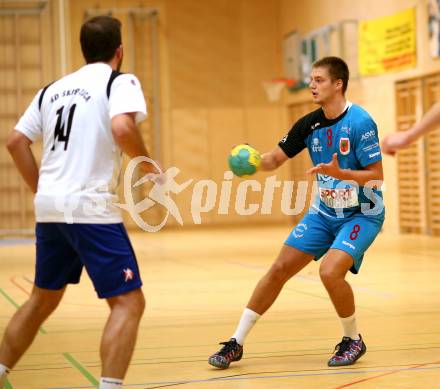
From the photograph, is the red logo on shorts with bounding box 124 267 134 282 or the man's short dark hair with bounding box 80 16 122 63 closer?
the red logo on shorts with bounding box 124 267 134 282

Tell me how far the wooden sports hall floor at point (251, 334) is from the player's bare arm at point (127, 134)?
177 cm

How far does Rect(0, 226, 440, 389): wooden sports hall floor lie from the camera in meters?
5.66

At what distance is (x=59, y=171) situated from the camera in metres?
4.46

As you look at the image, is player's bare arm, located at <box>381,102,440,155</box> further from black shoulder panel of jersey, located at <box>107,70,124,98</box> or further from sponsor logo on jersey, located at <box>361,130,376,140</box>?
sponsor logo on jersey, located at <box>361,130,376,140</box>

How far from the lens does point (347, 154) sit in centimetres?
601

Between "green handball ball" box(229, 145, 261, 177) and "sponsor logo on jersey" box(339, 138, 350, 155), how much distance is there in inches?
22.9

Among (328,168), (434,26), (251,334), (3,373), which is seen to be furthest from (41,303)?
(434,26)

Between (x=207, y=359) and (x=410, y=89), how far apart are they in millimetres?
13099

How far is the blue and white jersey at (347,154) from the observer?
5.93 metres

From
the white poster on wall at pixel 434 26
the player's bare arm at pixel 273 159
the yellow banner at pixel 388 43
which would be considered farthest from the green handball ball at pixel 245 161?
the yellow banner at pixel 388 43

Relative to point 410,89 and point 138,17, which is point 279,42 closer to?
point 138,17

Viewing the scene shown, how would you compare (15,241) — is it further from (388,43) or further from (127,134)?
(127,134)

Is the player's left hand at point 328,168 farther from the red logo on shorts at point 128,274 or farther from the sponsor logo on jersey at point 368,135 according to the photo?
the red logo on shorts at point 128,274

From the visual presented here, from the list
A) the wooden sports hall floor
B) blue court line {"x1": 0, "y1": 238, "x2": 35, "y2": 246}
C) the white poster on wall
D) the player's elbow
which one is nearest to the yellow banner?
the white poster on wall
